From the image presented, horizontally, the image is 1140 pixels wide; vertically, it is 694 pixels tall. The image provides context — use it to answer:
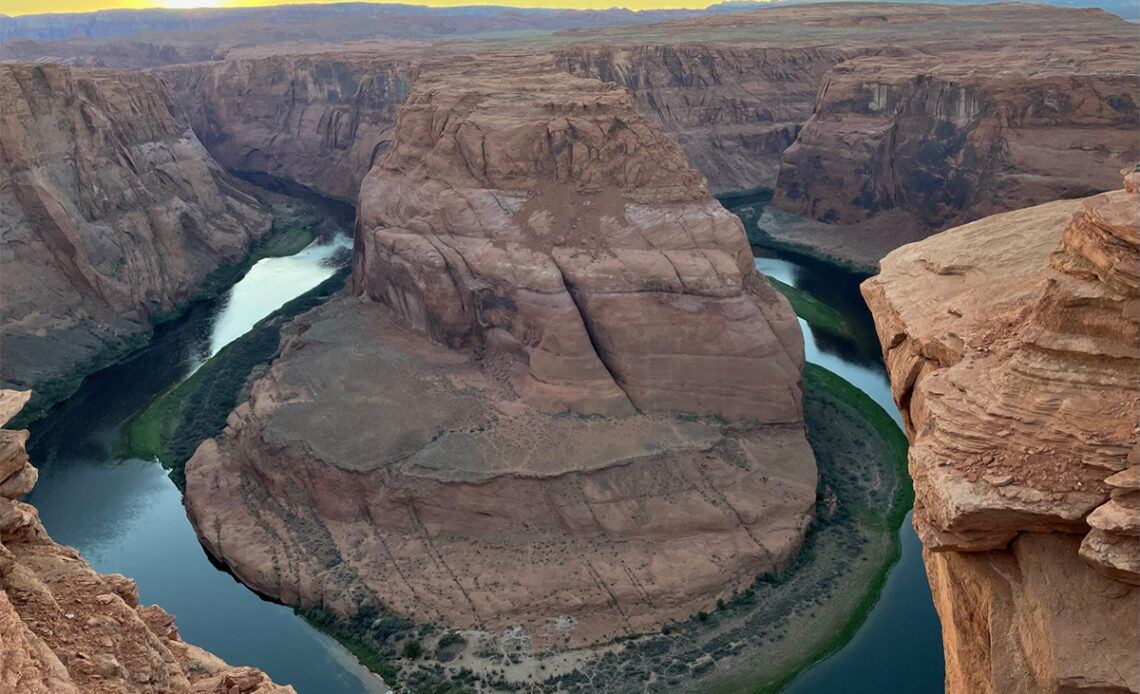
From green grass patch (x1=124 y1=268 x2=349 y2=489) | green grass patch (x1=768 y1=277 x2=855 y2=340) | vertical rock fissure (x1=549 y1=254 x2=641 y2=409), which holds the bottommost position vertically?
green grass patch (x1=124 y1=268 x2=349 y2=489)

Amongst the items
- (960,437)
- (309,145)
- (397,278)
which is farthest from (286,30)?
(960,437)

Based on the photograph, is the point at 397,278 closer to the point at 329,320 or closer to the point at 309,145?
the point at 329,320

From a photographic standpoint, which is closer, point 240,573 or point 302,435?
point 240,573

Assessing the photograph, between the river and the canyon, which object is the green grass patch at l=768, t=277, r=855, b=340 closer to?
the river

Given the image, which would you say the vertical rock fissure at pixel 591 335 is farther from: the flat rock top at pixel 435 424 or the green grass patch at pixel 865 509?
the green grass patch at pixel 865 509

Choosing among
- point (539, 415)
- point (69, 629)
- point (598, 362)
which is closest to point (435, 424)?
point (539, 415)

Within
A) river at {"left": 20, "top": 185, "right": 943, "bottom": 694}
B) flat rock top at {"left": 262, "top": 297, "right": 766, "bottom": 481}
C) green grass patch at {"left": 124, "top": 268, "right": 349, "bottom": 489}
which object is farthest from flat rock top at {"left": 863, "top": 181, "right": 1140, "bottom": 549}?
green grass patch at {"left": 124, "top": 268, "right": 349, "bottom": 489}

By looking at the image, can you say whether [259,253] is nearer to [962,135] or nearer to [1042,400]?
[962,135]
